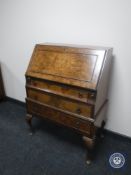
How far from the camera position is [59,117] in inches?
66.9

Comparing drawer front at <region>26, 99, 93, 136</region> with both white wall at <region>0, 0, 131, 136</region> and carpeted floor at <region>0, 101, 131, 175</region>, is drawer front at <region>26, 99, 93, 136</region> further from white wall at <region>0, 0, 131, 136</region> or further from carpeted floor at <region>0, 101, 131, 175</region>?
white wall at <region>0, 0, 131, 136</region>

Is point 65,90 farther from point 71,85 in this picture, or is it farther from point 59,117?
point 59,117

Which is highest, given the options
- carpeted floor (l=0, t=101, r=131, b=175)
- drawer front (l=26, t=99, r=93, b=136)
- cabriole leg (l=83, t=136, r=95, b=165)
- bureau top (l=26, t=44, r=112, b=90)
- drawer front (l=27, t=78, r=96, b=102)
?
bureau top (l=26, t=44, r=112, b=90)

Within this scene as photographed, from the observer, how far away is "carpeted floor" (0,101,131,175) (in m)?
1.62

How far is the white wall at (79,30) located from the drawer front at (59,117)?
53 centimetres

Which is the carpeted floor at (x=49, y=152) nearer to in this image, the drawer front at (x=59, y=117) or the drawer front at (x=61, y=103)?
the drawer front at (x=59, y=117)

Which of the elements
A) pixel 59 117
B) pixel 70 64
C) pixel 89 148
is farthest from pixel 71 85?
Answer: pixel 89 148

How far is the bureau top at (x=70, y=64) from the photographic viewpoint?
4.72 ft

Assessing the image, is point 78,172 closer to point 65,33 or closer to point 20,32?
point 65,33

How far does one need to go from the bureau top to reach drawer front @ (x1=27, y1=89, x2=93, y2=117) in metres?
0.18

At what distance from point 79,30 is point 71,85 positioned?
692 millimetres

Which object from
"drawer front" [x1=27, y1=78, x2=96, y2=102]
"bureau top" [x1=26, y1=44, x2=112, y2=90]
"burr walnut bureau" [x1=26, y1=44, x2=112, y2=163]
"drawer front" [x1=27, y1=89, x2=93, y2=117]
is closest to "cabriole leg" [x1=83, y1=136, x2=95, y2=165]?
"burr walnut bureau" [x1=26, y1=44, x2=112, y2=163]

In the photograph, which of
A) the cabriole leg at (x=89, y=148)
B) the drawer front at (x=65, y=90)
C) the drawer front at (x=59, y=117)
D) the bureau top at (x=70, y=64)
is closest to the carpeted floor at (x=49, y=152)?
the cabriole leg at (x=89, y=148)

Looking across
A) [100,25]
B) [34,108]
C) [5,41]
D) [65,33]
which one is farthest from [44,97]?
[5,41]
